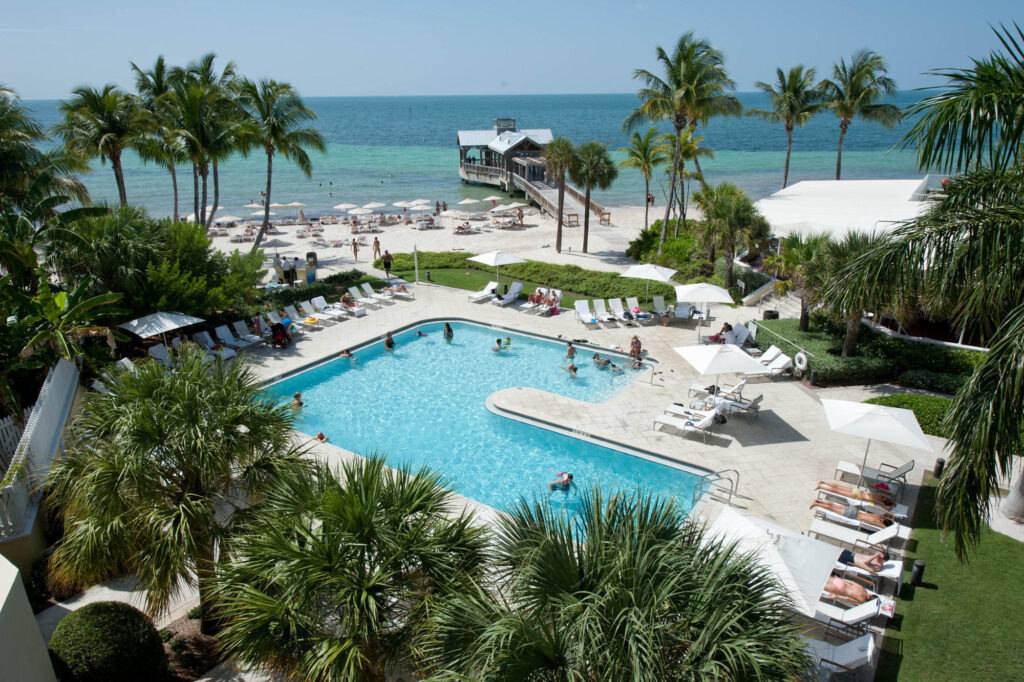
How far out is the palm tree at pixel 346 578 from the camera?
5992 mm

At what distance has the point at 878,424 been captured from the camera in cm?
1213

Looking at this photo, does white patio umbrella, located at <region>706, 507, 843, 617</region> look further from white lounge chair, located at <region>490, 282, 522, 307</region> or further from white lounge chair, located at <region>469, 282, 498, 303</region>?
white lounge chair, located at <region>469, 282, 498, 303</region>

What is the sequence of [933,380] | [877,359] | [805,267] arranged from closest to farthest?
[933,380]
[877,359]
[805,267]

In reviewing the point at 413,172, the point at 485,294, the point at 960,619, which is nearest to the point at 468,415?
the point at 485,294

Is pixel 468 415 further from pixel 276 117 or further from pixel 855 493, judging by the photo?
pixel 276 117

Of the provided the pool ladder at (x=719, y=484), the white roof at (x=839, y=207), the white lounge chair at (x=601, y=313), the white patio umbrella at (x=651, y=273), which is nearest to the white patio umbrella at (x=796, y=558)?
the pool ladder at (x=719, y=484)

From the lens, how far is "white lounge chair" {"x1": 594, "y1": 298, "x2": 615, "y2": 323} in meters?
22.9

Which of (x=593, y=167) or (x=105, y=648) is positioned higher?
(x=593, y=167)

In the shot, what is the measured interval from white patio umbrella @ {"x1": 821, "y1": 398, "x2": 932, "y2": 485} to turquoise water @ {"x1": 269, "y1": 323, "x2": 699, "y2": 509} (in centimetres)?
320

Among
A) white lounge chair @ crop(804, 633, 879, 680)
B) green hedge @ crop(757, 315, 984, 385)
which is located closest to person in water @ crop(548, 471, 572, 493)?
white lounge chair @ crop(804, 633, 879, 680)

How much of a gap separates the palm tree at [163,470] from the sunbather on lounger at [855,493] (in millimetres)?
10168

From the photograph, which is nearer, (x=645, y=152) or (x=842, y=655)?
(x=842, y=655)

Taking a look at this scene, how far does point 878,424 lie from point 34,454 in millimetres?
15713

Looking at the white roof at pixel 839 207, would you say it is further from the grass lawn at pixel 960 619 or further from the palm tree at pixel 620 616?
the palm tree at pixel 620 616
